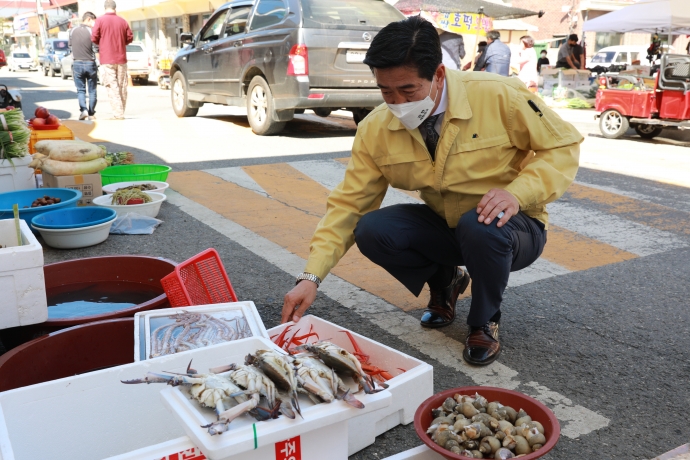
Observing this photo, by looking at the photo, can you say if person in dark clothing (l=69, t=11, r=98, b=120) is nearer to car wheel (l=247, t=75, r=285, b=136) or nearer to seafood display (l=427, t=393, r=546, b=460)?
car wheel (l=247, t=75, r=285, b=136)

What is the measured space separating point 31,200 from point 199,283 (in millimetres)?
2643

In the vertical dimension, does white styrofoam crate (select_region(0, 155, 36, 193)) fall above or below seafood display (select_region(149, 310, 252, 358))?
above

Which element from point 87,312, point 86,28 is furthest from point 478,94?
point 86,28

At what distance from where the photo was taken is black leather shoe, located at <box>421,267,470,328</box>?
328 cm

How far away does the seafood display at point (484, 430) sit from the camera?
1857 millimetres

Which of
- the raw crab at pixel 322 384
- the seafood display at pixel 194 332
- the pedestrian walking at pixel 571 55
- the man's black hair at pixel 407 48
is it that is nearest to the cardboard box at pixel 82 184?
the seafood display at pixel 194 332

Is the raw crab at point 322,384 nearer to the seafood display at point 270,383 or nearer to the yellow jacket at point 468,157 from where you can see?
the seafood display at point 270,383

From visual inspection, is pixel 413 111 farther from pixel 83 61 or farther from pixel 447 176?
pixel 83 61

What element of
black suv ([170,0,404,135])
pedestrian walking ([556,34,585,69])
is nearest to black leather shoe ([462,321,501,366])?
black suv ([170,0,404,135])

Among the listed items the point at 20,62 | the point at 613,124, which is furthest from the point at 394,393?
the point at 20,62

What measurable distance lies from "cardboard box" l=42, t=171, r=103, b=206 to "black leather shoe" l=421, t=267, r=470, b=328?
3.23 m

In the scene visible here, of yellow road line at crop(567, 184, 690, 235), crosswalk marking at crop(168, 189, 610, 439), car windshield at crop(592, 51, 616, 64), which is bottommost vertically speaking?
crosswalk marking at crop(168, 189, 610, 439)

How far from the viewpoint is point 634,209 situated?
231 inches

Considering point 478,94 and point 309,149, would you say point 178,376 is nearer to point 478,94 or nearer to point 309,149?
point 478,94
